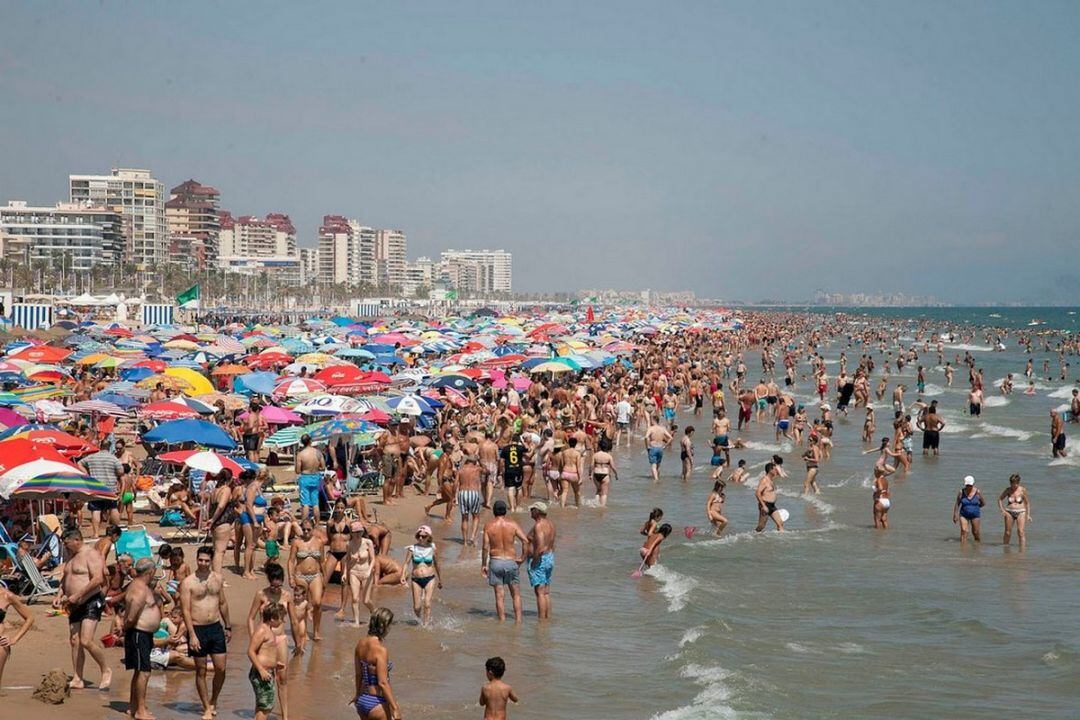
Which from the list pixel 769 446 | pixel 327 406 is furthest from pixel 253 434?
pixel 769 446

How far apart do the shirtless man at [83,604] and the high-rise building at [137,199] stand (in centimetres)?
13692

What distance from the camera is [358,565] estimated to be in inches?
403

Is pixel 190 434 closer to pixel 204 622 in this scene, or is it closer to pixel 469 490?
pixel 469 490

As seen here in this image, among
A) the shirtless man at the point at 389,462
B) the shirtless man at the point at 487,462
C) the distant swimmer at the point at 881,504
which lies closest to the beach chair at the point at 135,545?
the shirtless man at the point at 389,462

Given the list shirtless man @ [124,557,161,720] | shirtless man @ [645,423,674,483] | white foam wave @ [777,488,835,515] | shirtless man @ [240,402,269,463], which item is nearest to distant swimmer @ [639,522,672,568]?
white foam wave @ [777,488,835,515]

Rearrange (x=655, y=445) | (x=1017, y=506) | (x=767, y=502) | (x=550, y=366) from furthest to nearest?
(x=550, y=366) → (x=655, y=445) → (x=767, y=502) → (x=1017, y=506)

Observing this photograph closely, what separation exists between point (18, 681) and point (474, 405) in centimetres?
1667

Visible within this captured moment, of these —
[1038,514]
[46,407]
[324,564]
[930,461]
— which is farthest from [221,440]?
[930,461]

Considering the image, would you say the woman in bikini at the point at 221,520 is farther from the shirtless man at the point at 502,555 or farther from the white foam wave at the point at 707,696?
the white foam wave at the point at 707,696

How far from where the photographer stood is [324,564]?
10.5m

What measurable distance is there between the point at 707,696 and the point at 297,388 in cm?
1253

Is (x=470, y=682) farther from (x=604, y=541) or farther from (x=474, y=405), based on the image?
(x=474, y=405)

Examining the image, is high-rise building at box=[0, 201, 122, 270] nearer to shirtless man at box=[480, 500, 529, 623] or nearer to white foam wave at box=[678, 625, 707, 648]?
shirtless man at box=[480, 500, 529, 623]

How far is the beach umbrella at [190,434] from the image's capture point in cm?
1387
